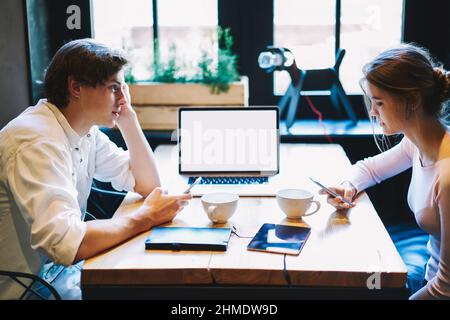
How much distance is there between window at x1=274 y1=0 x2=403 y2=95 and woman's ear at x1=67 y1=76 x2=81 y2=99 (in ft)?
4.50

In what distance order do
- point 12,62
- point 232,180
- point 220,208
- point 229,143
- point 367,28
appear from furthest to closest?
point 367,28
point 12,62
point 229,143
point 232,180
point 220,208

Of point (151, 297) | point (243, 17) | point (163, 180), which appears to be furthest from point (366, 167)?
point (243, 17)

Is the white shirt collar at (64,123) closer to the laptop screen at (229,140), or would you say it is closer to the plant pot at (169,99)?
the laptop screen at (229,140)

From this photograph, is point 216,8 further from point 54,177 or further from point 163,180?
point 54,177

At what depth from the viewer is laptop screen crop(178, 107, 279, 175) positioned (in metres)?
2.23

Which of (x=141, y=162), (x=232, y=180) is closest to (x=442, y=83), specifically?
(x=232, y=180)

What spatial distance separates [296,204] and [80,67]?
74cm

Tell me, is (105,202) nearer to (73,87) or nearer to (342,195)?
(73,87)

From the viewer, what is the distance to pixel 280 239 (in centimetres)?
154

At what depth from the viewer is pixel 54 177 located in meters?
1.50

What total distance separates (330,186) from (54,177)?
86 centimetres

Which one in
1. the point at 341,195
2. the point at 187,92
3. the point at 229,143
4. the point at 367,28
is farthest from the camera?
the point at 367,28

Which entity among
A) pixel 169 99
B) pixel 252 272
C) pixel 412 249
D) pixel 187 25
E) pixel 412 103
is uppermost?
pixel 187 25
